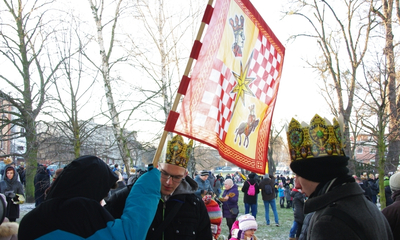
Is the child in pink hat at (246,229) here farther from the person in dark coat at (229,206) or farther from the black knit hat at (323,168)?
the person in dark coat at (229,206)

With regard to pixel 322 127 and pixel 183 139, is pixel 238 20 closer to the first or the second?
pixel 183 139

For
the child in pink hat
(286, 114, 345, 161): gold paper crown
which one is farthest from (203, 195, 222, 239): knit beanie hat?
(286, 114, 345, 161): gold paper crown

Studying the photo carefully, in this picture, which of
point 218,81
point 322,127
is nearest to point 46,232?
point 322,127

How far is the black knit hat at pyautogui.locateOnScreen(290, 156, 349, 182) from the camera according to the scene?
2125 millimetres

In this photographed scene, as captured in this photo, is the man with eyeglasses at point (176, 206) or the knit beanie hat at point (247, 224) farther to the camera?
the knit beanie hat at point (247, 224)

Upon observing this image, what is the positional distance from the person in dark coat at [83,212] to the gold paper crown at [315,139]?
1.00m

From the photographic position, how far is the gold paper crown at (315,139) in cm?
223

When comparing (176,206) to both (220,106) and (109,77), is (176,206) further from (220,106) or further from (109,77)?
(109,77)

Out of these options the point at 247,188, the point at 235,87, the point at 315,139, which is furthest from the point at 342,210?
the point at 247,188

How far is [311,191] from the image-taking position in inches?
85.1

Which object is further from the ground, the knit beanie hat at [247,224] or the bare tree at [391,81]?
the bare tree at [391,81]

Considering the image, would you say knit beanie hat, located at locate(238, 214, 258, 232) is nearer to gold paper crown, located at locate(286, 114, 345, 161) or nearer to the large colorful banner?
the large colorful banner

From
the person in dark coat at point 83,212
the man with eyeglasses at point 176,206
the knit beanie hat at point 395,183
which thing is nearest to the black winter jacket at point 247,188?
the knit beanie hat at point 395,183

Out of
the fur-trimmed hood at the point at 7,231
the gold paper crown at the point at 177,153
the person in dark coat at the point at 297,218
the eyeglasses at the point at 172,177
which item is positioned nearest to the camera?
the eyeglasses at the point at 172,177
